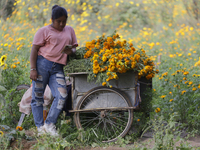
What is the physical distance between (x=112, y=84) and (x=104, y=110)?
1.15 ft

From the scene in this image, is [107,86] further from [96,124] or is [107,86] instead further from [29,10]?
[29,10]

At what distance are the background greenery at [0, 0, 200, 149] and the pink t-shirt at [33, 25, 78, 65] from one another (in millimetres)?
712

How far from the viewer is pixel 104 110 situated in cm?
338

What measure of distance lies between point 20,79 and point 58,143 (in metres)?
2.42

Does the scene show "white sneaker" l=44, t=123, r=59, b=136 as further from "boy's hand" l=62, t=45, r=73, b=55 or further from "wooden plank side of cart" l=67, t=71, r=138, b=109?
"boy's hand" l=62, t=45, r=73, b=55

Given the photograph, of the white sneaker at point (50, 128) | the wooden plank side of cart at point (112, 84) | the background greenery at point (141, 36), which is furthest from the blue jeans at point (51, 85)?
the background greenery at point (141, 36)

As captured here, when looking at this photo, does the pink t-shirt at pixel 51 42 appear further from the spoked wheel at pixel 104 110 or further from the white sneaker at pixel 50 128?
the white sneaker at pixel 50 128

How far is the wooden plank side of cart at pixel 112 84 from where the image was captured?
3369mm

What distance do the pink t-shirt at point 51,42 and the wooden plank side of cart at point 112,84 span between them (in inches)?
10.6

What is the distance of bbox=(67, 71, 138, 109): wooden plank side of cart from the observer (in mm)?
3369

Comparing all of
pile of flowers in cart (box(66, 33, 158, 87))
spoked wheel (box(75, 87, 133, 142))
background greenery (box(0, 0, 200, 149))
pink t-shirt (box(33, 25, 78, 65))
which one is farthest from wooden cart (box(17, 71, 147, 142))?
background greenery (box(0, 0, 200, 149))

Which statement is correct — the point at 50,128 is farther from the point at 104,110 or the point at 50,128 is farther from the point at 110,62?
the point at 110,62

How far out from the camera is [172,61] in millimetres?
6246

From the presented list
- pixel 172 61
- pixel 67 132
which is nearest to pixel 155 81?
pixel 172 61
